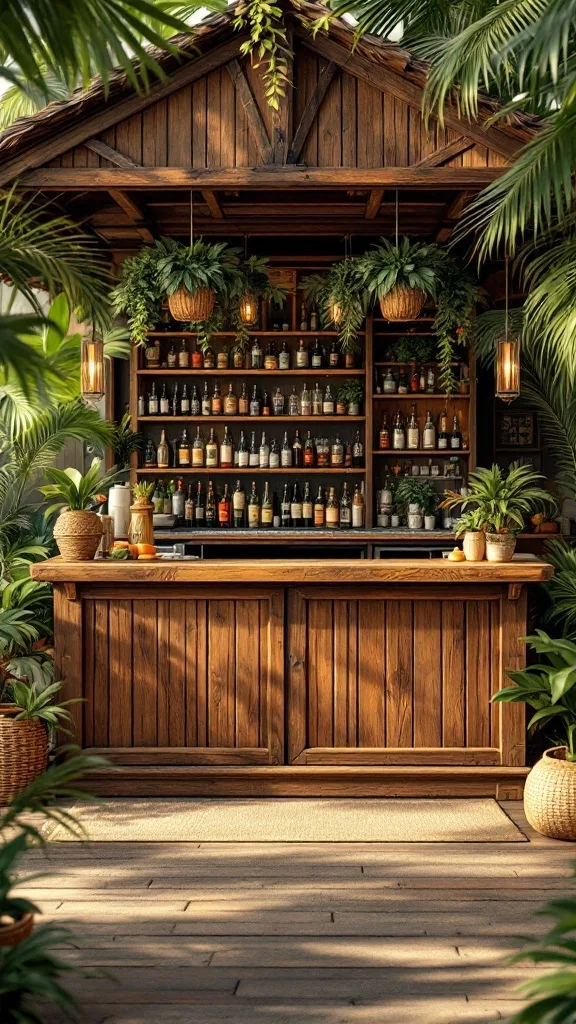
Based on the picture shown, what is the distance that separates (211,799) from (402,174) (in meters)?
3.14

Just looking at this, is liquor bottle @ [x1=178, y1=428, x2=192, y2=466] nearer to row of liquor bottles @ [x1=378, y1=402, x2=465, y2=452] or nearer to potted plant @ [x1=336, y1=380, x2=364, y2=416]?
potted plant @ [x1=336, y1=380, x2=364, y2=416]

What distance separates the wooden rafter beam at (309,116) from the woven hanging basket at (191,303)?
86cm

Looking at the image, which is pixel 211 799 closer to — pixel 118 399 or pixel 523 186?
pixel 523 186

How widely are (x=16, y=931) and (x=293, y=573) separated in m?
2.42

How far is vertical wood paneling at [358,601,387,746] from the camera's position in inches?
193

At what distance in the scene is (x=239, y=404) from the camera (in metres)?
7.96

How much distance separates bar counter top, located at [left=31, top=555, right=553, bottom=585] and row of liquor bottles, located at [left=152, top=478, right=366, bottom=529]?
307 cm

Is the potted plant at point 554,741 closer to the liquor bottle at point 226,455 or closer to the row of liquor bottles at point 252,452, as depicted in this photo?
the row of liquor bottles at point 252,452

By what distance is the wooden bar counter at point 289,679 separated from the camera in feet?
16.0

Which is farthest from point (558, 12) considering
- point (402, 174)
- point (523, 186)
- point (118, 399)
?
point (118, 399)

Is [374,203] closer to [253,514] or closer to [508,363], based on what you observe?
[508,363]

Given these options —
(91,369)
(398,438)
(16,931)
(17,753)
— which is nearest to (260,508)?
(398,438)

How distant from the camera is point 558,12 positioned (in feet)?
10.8

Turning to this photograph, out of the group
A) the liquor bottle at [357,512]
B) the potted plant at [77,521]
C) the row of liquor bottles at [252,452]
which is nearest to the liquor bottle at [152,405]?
the row of liquor bottles at [252,452]
